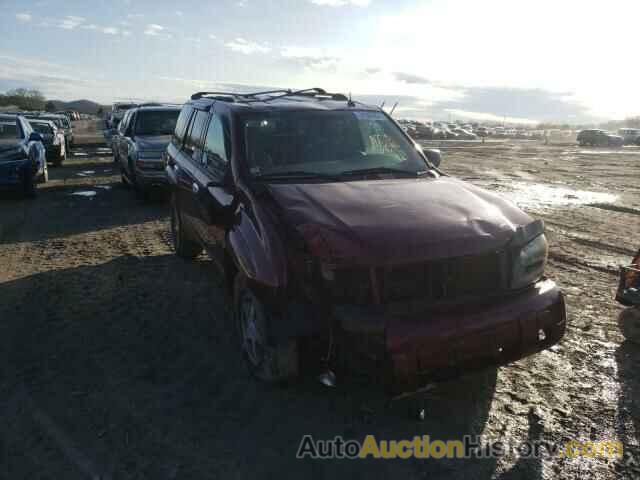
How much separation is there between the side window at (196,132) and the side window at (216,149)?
0.94 feet

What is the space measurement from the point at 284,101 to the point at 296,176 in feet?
3.86

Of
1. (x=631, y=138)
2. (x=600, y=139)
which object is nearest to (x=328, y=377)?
(x=600, y=139)

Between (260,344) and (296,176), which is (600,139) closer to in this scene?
(296,176)

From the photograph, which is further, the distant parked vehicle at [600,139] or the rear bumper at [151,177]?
the distant parked vehicle at [600,139]

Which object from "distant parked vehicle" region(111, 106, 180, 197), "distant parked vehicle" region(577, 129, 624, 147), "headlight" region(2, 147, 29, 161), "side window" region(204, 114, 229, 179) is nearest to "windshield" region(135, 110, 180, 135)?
"distant parked vehicle" region(111, 106, 180, 197)

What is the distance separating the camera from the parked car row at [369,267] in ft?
8.86

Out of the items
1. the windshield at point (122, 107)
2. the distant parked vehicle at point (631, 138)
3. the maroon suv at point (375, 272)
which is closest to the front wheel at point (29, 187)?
the maroon suv at point (375, 272)

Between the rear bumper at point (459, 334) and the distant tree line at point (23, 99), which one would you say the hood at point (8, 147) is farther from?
the distant tree line at point (23, 99)

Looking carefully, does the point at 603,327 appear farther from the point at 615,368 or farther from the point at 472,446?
the point at 472,446

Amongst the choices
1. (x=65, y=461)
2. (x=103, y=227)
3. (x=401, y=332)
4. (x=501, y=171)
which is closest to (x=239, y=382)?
(x=65, y=461)

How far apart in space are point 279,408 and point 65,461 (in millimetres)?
1227

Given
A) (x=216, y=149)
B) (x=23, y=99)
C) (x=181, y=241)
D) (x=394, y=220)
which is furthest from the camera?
(x=23, y=99)

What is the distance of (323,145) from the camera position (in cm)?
414

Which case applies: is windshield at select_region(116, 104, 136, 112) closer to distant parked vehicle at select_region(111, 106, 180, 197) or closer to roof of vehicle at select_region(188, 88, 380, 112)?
distant parked vehicle at select_region(111, 106, 180, 197)
